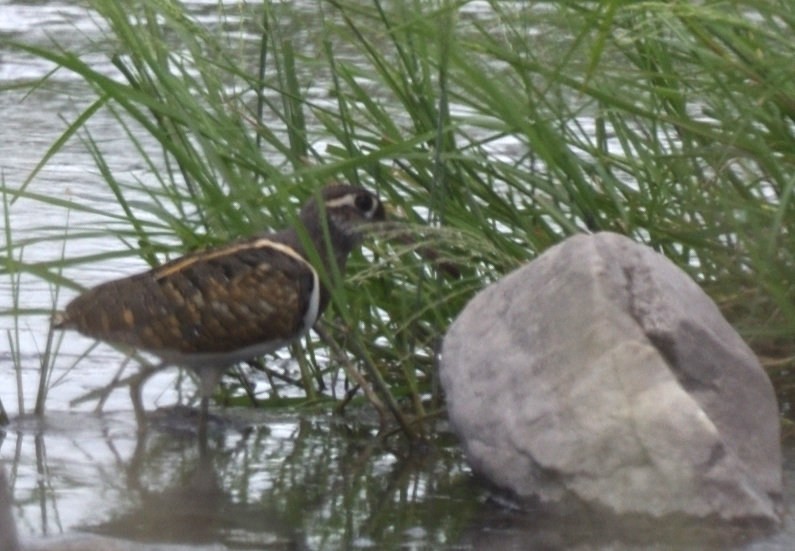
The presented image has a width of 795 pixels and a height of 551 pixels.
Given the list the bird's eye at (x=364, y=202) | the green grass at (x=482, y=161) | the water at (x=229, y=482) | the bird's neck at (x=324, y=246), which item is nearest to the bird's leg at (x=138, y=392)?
the water at (x=229, y=482)

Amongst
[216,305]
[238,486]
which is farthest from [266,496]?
[216,305]

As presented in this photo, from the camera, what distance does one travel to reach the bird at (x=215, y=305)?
4.20 m

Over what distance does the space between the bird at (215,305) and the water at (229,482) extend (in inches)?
5.6

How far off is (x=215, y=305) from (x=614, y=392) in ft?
3.32

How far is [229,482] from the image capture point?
3992 mm

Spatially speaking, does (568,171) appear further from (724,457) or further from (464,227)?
(724,457)

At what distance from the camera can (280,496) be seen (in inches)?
153

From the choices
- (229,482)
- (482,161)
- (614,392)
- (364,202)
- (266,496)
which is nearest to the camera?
(614,392)

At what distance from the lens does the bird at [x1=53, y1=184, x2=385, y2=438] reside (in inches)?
165

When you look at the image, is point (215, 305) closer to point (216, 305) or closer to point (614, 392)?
point (216, 305)

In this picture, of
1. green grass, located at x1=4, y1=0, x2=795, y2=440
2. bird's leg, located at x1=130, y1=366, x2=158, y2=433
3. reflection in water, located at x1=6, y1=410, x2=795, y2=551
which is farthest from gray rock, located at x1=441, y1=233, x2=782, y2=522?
bird's leg, located at x1=130, y1=366, x2=158, y2=433

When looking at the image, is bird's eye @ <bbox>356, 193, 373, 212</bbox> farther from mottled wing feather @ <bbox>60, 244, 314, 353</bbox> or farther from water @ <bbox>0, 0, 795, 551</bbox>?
water @ <bbox>0, 0, 795, 551</bbox>

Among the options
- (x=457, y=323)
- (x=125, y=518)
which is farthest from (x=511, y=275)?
(x=125, y=518)

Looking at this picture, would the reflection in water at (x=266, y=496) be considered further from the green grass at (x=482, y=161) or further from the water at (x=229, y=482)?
the green grass at (x=482, y=161)
